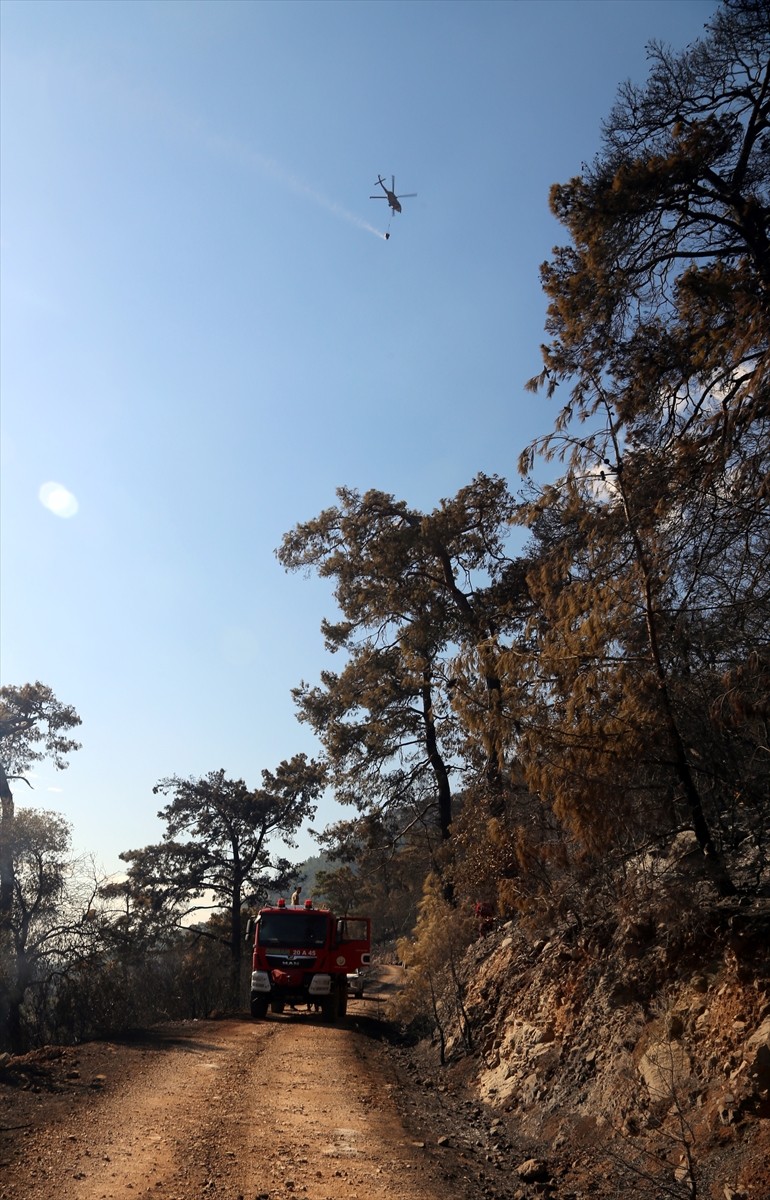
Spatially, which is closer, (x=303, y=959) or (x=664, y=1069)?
(x=664, y=1069)

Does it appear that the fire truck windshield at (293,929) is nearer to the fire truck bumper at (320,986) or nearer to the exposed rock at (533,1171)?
the fire truck bumper at (320,986)

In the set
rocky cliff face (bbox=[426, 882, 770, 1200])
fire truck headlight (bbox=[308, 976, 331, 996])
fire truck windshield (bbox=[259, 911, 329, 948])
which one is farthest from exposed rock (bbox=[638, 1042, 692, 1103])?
fire truck windshield (bbox=[259, 911, 329, 948])

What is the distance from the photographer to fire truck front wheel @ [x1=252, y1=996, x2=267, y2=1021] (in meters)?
23.9

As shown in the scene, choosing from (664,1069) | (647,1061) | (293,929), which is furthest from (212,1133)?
(293,929)

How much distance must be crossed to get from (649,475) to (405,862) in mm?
20125

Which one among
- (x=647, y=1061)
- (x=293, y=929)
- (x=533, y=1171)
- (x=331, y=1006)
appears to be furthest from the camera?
(x=293, y=929)

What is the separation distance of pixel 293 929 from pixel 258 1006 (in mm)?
2099

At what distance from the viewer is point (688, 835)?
10609 mm

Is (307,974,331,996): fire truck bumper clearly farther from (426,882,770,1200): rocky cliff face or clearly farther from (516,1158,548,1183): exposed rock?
(516,1158,548,1183): exposed rock

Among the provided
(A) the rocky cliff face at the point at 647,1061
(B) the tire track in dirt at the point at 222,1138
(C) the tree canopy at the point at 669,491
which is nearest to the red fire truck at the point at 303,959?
(B) the tire track in dirt at the point at 222,1138

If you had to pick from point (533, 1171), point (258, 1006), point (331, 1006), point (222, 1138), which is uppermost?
point (258, 1006)

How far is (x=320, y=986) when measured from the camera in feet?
77.0

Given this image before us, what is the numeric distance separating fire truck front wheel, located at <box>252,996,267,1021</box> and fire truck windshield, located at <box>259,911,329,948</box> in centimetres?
135

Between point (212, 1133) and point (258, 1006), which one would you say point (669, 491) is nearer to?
point (212, 1133)
